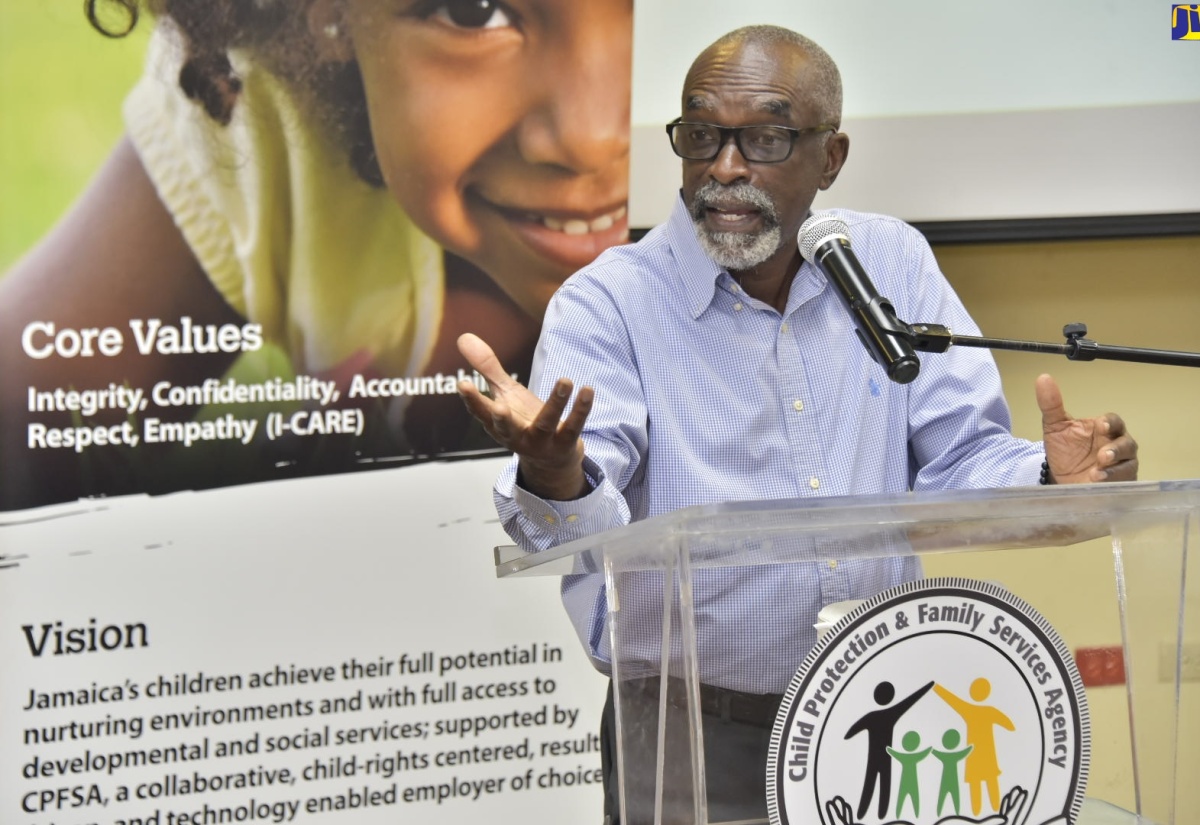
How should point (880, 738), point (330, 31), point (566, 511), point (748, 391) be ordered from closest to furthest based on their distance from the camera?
point (880, 738), point (566, 511), point (748, 391), point (330, 31)

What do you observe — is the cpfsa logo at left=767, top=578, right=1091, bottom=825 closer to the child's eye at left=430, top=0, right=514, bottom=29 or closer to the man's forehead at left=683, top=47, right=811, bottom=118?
the man's forehead at left=683, top=47, right=811, bottom=118

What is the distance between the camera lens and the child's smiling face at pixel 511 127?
99.8 inches

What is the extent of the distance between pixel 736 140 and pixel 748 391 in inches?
15.1

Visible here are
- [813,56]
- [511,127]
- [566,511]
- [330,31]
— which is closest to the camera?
[566,511]

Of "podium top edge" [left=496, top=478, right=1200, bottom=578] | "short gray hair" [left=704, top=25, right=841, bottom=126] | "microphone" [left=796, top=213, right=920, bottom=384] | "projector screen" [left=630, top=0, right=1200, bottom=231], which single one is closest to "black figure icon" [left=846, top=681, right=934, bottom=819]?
"podium top edge" [left=496, top=478, right=1200, bottom=578]

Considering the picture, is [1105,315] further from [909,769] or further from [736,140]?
[909,769]

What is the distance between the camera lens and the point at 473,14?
2.54m

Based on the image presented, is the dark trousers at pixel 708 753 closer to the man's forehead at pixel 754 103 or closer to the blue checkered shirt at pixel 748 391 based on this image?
the blue checkered shirt at pixel 748 391

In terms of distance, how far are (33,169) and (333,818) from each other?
4.65ft

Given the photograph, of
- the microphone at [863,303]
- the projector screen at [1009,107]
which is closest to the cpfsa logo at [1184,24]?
the projector screen at [1009,107]

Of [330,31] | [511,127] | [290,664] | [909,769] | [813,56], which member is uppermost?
[330,31]

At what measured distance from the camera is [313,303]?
2.53 meters

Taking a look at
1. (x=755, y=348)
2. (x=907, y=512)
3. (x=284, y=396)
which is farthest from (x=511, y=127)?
(x=907, y=512)

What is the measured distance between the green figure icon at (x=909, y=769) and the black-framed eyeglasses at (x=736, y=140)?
3.51 ft
